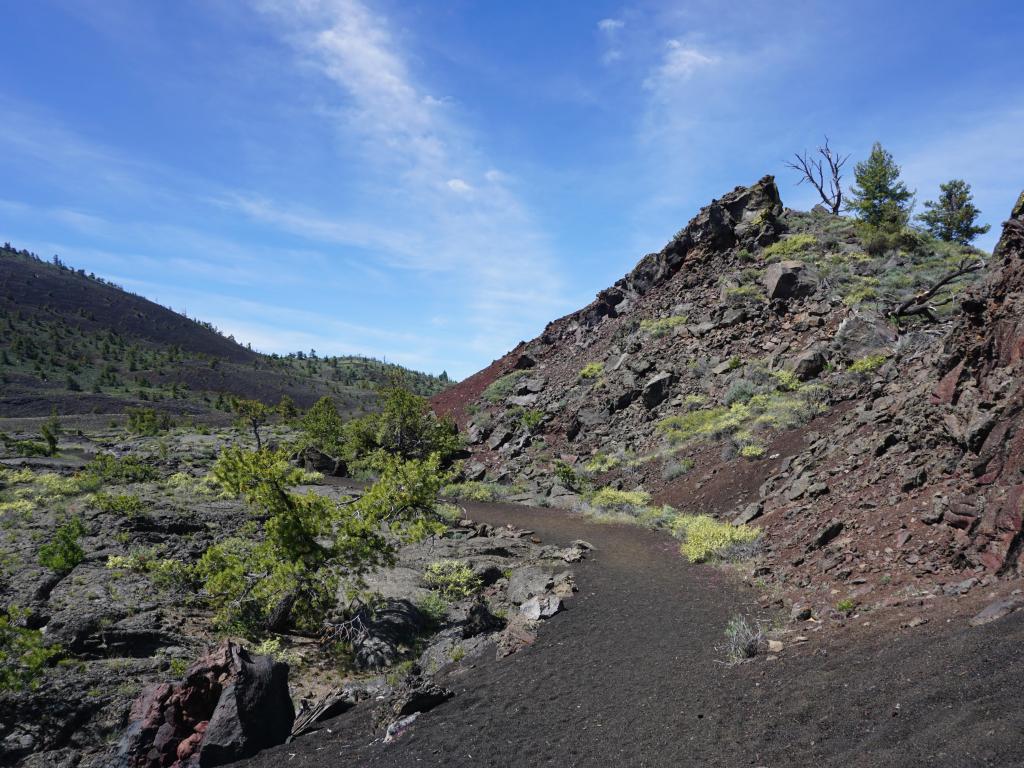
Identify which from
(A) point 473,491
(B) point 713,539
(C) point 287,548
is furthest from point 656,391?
(C) point 287,548

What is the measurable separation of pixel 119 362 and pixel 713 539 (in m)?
125

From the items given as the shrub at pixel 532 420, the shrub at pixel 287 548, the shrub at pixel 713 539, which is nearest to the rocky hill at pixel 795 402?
the shrub at pixel 532 420

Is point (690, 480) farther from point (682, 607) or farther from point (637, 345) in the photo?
point (637, 345)

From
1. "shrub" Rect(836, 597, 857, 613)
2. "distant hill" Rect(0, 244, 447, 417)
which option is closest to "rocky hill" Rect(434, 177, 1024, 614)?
"shrub" Rect(836, 597, 857, 613)

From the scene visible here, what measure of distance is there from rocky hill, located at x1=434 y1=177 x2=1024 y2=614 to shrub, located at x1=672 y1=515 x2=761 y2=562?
0.63 meters

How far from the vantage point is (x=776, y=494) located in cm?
1652

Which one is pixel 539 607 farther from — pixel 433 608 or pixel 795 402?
pixel 795 402

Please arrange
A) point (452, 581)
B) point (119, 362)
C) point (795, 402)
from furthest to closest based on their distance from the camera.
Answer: point (119, 362) < point (795, 402) < point (452, 581)

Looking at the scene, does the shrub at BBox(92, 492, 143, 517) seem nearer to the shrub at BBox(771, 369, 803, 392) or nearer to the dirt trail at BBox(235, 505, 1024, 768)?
the dirt trail at BBox(235, 505, 1024, 768)

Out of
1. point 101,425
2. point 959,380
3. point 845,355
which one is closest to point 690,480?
point 845,355

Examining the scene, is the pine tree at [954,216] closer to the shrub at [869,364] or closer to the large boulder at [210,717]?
the shrub at [869,364]

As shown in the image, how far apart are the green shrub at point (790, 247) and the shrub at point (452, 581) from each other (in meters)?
33.1

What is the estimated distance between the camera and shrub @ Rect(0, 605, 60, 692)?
7371 mm

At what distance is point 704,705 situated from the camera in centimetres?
681
